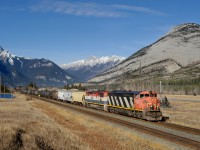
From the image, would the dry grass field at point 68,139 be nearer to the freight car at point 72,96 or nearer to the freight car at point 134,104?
the freight car at point 134,104

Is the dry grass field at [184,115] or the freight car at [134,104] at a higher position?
the freight car at [134,104]

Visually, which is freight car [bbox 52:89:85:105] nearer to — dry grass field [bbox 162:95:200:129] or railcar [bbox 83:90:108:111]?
railcar [bbox 83:90:108:111]

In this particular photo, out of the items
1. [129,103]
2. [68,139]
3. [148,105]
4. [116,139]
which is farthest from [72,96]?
[68,139]

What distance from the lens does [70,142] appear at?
22.8m

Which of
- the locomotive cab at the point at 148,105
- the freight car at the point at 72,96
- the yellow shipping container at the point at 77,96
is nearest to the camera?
the locomotive cab at the point at 148,105

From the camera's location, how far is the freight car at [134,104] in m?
41.7

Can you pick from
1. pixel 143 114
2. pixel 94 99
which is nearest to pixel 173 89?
pixel 94 99

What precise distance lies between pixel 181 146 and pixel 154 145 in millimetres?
1889

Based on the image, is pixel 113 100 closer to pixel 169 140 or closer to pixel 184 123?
pixel 184 123

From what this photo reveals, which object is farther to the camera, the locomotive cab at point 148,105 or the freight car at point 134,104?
the freight car at point 134,104

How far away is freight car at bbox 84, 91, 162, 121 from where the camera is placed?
4172 cm

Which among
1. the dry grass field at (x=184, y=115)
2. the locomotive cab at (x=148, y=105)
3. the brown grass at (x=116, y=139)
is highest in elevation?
the locomotive cab at (x=148, y=105)

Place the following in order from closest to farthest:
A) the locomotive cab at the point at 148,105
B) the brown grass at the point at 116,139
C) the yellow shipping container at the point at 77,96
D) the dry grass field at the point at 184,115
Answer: the brown grass at the point at 116,139 → the dry grass field at the point at 184,115 → the locomotive cab at the point at 148,105 → the yellow shipping container at the point at 77,96

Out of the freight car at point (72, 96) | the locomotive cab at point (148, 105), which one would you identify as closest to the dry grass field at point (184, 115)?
the locomotive cab at point (148, 105)
